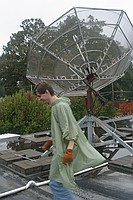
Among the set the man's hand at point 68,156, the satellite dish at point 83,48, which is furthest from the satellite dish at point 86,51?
the man's hand at point 68,156

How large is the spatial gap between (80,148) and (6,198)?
152 cm

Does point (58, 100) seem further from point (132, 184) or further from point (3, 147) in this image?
point (3, 147)

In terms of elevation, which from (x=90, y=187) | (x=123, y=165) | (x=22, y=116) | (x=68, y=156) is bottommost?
(x=90, y=187)

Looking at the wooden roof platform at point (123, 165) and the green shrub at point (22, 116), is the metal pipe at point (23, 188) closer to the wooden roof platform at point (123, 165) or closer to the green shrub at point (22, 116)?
the wooden roof platform at point (123, 165)

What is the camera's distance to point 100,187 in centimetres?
460

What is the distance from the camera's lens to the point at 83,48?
246 inches

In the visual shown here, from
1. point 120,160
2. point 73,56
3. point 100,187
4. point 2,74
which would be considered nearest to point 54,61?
point 73,56

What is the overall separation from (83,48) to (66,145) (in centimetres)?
319

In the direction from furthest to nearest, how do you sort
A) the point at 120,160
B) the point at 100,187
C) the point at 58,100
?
the point at 120,160
the point at 100,187
the point at 58,100

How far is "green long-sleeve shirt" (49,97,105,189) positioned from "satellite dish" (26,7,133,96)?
270cm

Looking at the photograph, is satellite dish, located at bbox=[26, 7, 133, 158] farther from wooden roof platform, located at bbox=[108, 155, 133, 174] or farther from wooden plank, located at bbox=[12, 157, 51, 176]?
wooden plank, located at bbox=[12, 157, 51, 176]

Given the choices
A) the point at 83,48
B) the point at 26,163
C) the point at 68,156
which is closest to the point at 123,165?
the point at 26,163

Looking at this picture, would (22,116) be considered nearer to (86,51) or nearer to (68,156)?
(86,51)

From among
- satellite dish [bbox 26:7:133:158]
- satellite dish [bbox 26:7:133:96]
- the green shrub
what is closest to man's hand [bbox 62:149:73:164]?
satellite dish [bbox 26:7:133:158]
